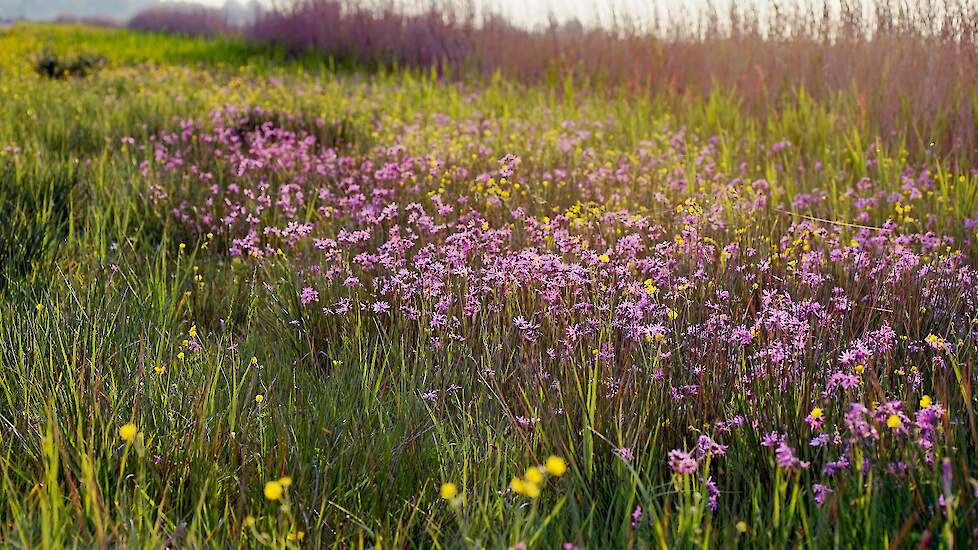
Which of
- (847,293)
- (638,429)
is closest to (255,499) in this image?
(638,429)

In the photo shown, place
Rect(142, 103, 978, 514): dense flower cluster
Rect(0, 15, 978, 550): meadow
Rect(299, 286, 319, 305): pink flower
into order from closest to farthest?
Rect(0, 15, 978, 550): meadow → Rect(142, 103, 978, 514): dense flower cluster → Rect(299, 286, 319, 305): pink flower

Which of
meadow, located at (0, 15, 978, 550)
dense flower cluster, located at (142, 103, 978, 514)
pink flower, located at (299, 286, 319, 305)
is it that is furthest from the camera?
pink flower, located at (299, 286, 319, 305)

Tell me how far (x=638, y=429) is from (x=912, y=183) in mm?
3385

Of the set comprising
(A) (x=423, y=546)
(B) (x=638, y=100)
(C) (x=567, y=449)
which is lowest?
(A) (x=423, y=546)

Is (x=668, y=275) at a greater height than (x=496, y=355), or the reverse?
(x=668, y=275)

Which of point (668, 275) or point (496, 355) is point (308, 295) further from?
point (668, 275)

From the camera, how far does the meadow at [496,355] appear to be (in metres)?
1.80

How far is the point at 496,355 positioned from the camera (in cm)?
262

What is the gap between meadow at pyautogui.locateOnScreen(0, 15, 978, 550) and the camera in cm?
180

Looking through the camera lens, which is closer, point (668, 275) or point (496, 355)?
point (496, 355)

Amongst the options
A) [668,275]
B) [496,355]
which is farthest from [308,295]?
[668,275]

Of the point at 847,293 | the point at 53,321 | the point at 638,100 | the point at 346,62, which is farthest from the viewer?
the point at 346,62

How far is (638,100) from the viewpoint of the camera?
8.28 meters

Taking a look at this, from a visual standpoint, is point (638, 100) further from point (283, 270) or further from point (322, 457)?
point (322, 457)
